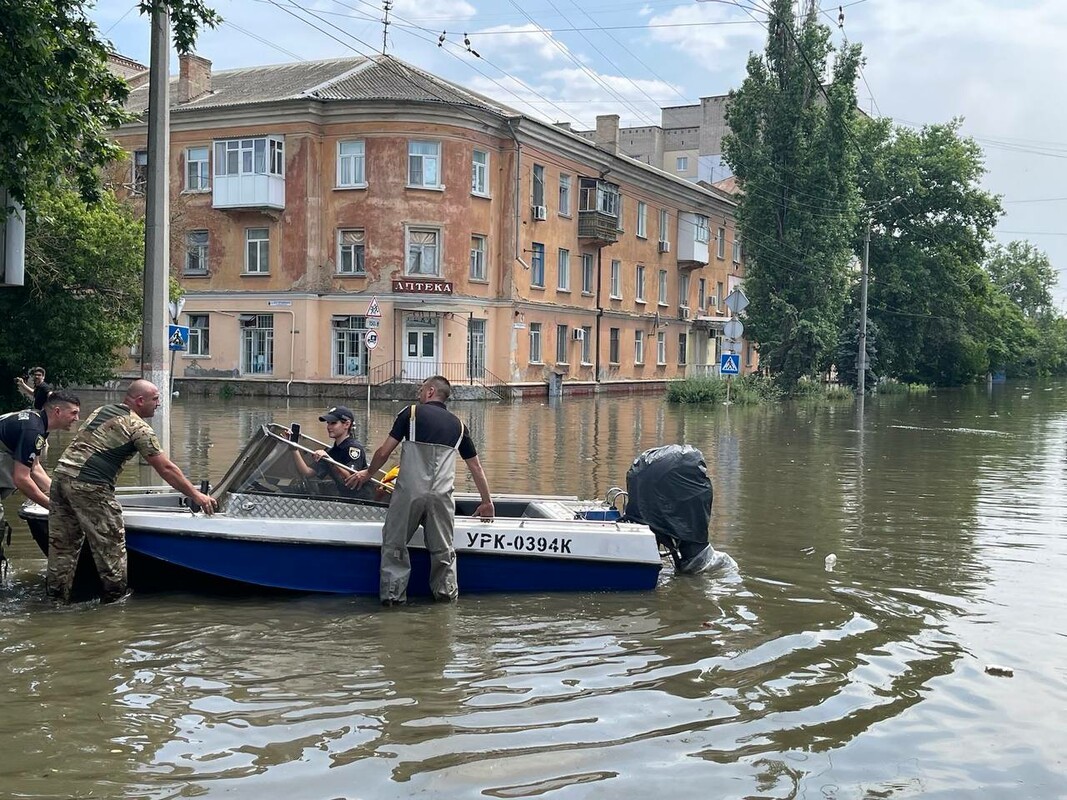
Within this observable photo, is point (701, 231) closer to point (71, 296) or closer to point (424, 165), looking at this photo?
point (424, 165)

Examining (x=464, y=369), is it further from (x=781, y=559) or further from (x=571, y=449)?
(x=781, y=559)

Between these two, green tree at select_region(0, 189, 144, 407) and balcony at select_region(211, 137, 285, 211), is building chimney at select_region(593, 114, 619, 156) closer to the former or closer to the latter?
balcony at select_region(211, 137, 285, 211)

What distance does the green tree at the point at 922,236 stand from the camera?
5881cm

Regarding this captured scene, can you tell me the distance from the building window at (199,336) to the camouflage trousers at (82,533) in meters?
33.8

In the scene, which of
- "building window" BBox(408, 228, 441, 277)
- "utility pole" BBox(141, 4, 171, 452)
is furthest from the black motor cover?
"building window" BBox(408, 228, 441, 277)

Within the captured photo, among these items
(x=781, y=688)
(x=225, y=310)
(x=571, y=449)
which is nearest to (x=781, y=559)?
(x=781, y=688)

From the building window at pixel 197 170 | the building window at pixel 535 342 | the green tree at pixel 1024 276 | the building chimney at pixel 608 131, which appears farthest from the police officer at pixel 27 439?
the green tree at pixel 1024 276

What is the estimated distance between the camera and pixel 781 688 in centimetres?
627

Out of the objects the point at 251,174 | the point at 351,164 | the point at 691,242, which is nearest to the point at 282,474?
the point at 351,164

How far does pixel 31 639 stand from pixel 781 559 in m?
6.49

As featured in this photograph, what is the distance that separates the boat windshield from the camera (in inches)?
322

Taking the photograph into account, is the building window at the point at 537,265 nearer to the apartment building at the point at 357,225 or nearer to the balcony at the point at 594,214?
the apartment building at the point at 357,225

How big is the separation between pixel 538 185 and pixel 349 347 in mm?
10059

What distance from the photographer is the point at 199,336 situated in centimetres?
4041
